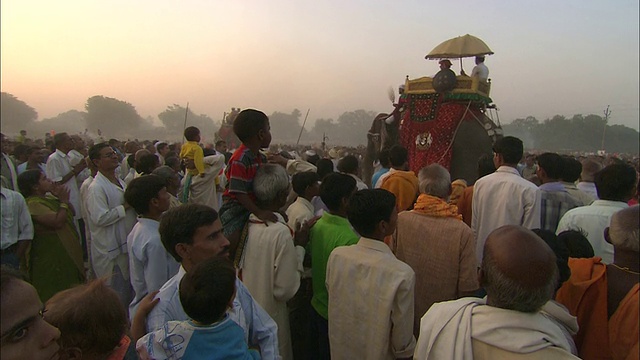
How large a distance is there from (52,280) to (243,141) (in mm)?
2716

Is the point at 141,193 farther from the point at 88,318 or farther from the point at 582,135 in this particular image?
the point at 582,135

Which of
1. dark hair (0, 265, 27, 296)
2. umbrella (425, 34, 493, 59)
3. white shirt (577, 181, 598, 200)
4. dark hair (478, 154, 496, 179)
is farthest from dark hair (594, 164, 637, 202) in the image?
umbrella (425, 34, 493, 59)

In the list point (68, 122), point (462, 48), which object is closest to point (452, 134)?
point (462, 48)

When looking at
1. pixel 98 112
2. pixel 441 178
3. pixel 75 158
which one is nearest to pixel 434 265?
pixel 441 178

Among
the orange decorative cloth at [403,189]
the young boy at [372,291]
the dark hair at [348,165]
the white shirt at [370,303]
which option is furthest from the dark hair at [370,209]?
the dark hair at [348,165]

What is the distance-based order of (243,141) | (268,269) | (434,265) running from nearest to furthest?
(268,269) → (434,265) → (243,141)

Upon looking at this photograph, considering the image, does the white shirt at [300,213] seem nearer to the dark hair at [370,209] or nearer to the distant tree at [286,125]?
the dark hair at [370,209]

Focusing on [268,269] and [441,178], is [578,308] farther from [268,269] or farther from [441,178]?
[268,269]

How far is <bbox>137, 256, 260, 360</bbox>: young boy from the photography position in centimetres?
162

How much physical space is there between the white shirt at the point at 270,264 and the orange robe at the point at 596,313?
164cm

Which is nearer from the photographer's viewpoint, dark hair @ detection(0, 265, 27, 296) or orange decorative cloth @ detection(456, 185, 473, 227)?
dark hair @ detection(0, 265, 27, 296)

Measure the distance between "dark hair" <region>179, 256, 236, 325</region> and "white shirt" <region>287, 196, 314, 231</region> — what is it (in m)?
1.85

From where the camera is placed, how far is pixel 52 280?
4.15 meters

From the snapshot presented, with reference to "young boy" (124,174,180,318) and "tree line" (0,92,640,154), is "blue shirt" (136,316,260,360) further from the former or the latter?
"tree line" (0,92,640,154)
